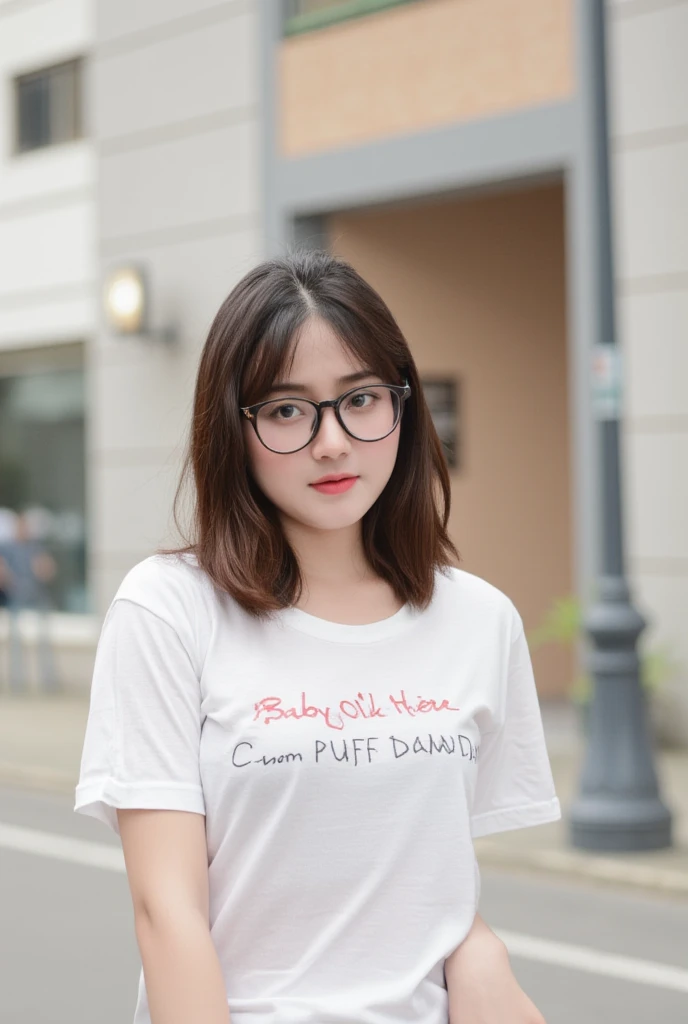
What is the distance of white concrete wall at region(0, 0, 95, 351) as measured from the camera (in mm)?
15148

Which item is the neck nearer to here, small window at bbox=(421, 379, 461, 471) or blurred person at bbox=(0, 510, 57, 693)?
small window at bbox=(421, 379, 461, 471)

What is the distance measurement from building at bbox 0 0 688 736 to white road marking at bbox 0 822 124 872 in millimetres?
2391

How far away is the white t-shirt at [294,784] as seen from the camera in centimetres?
190

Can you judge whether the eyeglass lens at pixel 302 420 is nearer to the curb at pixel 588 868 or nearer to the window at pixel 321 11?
the curb at pixel 588 868

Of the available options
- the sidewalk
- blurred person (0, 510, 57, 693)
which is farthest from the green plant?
blurred person (0, 510, 57, 693)

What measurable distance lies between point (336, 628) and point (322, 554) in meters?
0.13

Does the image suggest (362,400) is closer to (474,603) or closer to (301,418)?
(301,418)

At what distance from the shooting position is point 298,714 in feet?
6.33

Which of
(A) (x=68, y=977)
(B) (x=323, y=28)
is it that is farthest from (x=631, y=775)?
(B) (x=323, y=28)

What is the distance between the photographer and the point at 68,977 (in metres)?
5.53

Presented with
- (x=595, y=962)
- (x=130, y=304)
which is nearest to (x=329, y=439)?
(x=595, y=962)

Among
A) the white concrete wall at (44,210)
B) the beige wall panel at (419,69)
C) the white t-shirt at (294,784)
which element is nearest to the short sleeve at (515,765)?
the white t-shirt at (294,784)

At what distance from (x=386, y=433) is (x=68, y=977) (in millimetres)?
3947

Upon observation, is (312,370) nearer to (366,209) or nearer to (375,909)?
(375,909)
